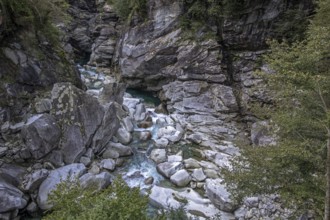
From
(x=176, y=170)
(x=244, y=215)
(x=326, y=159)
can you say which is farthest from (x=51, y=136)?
(x=326, y=159)

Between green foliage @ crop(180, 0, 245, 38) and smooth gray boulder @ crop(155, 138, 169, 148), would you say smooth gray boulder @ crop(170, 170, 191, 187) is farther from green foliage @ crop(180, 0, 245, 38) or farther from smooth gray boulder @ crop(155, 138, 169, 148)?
green foliage @ crop(180, 0, 245, 38)

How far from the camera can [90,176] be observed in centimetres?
1078

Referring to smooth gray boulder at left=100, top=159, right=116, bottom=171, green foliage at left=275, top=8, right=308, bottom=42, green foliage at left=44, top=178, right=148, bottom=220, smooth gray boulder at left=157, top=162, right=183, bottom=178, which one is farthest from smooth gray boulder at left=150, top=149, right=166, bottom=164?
green foliage at left=275, top=8, right=308, bottom=42

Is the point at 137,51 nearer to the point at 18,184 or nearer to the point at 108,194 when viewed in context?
the point at 18,184

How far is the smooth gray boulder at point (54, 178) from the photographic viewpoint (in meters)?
9.83

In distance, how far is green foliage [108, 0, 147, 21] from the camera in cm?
2126

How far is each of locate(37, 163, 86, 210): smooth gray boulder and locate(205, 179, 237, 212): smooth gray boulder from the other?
5205 millimetres

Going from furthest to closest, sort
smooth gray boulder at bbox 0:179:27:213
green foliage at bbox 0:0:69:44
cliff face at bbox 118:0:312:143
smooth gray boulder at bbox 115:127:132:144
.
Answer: cliff face at bbox 118:0:312:143 < smooth gray boulder at bbox 115:127:132:144 < green foliage at bbox 0:0:69:44 < smooth gray boulder at bbox 0:179:27:213

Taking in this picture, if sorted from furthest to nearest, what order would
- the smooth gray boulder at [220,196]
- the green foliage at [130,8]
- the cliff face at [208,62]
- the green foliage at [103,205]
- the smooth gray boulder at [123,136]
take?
1. the green foliage at [130,8]
2. the cliff face at [208,62]
3. the smooth gray boulder at [123,136]
4. the smooth gray boulder at [220,196]
5. the green foliage at [103,205]

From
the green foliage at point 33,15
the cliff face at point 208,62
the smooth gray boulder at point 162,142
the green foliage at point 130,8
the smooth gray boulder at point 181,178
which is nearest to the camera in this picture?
the smooth gray boulder at point 181,178

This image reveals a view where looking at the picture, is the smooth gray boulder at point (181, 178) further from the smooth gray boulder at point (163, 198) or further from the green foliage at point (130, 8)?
the green foliage at point (130, 8)

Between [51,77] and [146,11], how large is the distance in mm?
10465

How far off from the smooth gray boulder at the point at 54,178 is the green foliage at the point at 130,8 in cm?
1430

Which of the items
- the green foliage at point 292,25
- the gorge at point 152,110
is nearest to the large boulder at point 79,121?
the gorge at point 152,110
